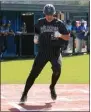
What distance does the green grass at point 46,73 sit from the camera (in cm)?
1219

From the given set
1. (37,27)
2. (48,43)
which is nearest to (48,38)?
(48,43)

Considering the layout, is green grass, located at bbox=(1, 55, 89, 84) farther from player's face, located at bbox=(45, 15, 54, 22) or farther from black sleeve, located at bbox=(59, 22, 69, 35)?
player's face, located at bbox=(45, 15, 54, 22)

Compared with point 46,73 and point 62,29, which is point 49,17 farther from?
point 46,73

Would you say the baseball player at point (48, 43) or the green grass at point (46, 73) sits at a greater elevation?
the baseball player at point (48, 43)

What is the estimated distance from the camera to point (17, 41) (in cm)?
2067

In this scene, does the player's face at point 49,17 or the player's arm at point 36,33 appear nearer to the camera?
the player's face at point 49,17

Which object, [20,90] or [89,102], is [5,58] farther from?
→ [89,102]

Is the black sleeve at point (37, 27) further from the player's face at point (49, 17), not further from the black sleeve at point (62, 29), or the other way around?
the black sleeve at point (62, 29)

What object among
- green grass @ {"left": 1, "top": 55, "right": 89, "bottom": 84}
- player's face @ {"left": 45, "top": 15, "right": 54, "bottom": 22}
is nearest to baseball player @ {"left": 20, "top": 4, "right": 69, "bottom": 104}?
player's face @ {"left": 45, "top": 15, "right": 54, "bottom": 22}

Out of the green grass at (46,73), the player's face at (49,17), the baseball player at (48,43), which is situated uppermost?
the player's face at (49,17)

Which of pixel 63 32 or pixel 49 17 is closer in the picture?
pixel 49 17

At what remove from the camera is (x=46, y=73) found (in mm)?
14023

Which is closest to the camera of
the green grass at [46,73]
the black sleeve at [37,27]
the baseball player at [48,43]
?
the baseball player at [48,43]

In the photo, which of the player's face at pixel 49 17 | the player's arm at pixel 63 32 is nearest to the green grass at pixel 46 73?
the player's arm at pixel 63 32
